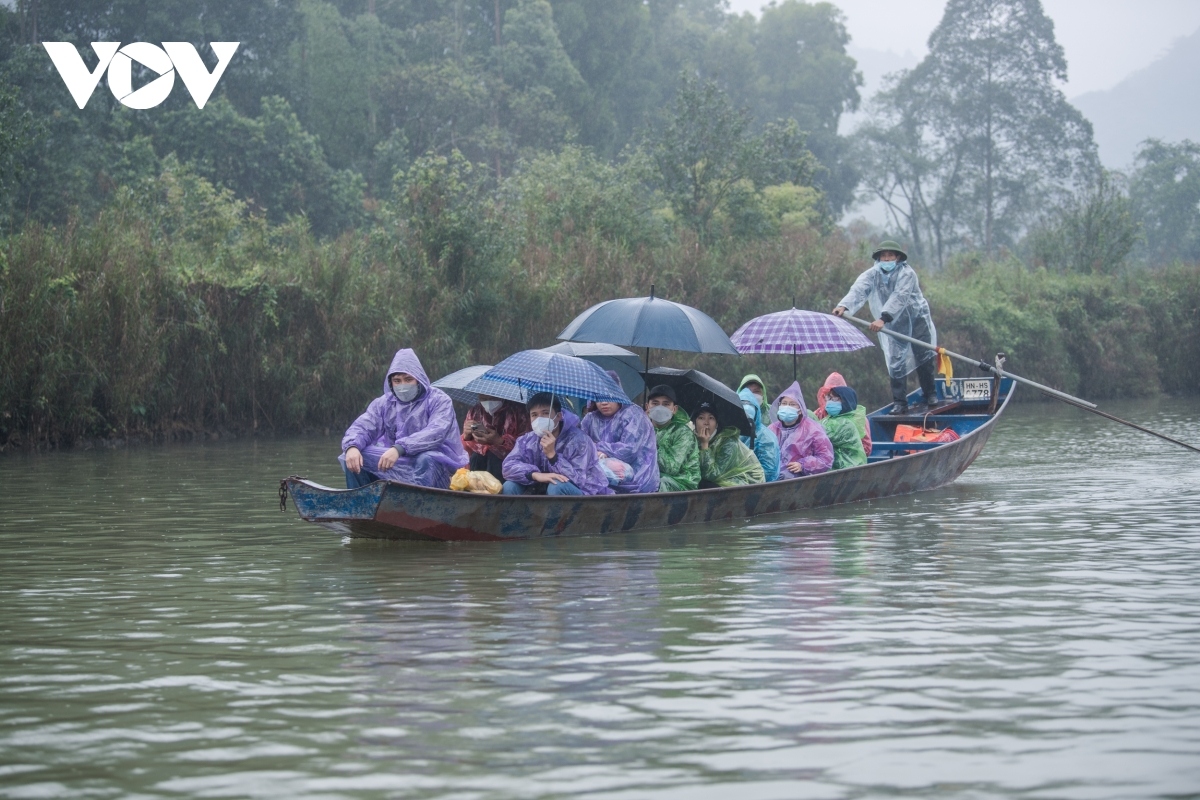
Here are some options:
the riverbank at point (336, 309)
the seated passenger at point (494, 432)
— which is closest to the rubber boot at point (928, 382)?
the seated passenger at point (494, 432)

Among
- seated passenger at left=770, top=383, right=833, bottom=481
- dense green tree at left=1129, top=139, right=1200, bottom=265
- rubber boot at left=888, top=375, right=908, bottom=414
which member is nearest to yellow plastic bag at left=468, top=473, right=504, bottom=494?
seated passenger at left=770, top=383, right=833, bottom=481

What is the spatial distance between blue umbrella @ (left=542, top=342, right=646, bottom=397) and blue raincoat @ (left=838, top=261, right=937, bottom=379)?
2.83 m

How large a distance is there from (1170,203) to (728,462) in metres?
54.5

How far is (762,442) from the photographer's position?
1166cm

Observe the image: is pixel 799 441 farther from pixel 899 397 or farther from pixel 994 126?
pixel 994 126

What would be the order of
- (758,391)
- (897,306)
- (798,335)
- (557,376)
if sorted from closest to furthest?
(557,376) < (758,391) < (798,335) < (897,306)

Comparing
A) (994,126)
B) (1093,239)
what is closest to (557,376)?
(1093,239)

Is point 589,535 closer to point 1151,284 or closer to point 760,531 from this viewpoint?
point 760,531

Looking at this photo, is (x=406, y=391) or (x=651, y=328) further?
(x=651, y=328)

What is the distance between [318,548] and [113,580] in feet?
5.39

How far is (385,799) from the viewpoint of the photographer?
14.5 feet

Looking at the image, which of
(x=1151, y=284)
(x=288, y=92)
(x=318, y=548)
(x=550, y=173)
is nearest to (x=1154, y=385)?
(x=1151, y=284)

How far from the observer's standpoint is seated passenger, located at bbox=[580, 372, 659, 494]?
10.3 metres
